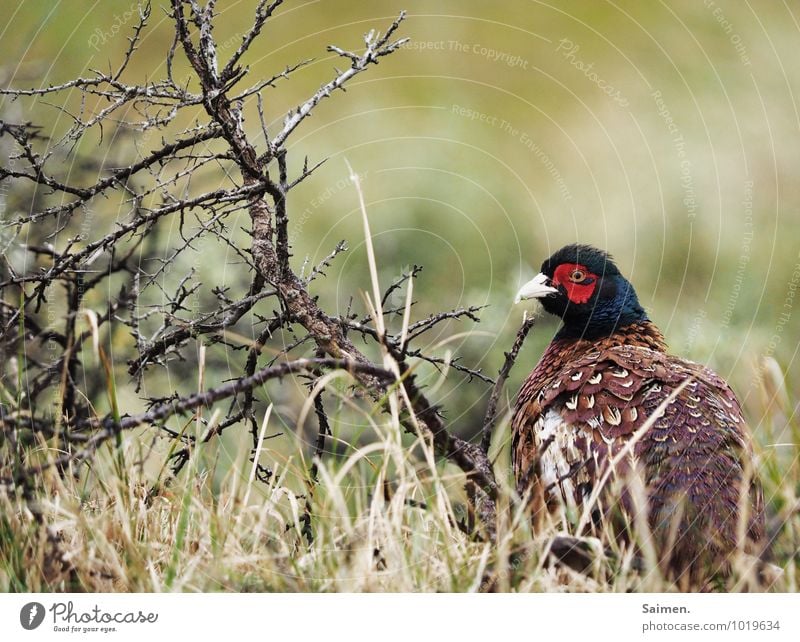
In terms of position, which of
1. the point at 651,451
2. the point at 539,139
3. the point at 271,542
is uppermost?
the point at 539,139

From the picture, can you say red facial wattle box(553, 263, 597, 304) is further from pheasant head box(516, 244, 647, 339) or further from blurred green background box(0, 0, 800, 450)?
blurred green background box(0, 0, 800, 450)

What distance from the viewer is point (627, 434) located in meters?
2.83

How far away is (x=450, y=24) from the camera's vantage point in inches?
120

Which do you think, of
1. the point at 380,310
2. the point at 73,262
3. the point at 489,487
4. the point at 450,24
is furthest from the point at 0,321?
the point at 450,24

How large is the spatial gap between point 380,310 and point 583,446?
3.22 feet

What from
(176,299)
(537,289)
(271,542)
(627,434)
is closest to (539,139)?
(537,289)

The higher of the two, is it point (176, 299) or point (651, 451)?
point (176, 299)

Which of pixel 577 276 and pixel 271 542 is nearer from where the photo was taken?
pixel 271 542

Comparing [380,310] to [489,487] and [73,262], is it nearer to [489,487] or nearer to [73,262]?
Result: [489,487]

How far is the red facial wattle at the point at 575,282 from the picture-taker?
3562mm

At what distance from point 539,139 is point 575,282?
67cm

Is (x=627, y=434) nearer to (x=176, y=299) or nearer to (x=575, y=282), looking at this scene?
(x=575, y=282)

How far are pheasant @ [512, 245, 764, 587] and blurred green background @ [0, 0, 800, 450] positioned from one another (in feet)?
0.72

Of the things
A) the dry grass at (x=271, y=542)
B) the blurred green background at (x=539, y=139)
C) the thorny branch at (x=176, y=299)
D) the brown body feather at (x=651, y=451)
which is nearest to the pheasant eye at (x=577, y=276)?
the blurred green background at (x=539, y=139)
